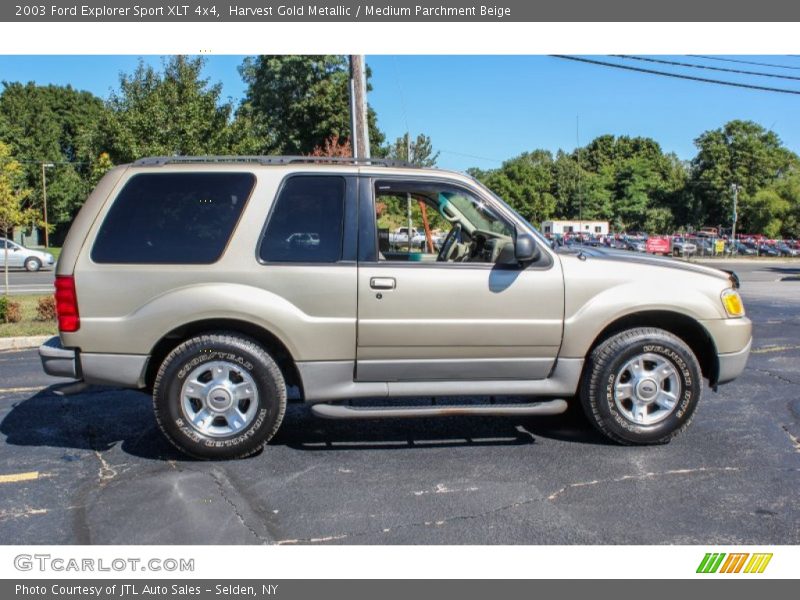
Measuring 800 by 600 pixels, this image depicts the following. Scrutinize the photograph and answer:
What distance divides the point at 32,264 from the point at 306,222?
27946mm

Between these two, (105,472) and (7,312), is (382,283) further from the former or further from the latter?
(7,312)

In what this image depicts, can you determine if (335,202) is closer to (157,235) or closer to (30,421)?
(157,235)

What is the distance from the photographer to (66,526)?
141 inches

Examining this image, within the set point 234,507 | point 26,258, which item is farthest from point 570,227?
point 234,507

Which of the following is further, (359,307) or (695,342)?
(695,342)

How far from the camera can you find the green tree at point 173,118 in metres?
13.1

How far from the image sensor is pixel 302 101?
159 ft

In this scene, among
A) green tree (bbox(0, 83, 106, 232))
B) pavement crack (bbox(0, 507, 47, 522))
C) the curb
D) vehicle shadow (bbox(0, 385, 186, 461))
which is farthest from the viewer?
green tree (bbox(0, 83, 106, 232))

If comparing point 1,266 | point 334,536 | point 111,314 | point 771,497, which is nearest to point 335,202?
point 111,314

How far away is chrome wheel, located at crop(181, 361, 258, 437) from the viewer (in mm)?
4414

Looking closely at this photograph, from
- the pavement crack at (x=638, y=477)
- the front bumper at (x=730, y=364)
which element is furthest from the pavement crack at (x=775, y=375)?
the pavement crack at (x=638, y=477)

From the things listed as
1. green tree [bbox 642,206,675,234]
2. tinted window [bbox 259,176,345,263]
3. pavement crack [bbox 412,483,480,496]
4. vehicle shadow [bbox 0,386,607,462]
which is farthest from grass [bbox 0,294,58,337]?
green tree [bbox 642,206,675,234]

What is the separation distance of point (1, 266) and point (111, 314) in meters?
27.2

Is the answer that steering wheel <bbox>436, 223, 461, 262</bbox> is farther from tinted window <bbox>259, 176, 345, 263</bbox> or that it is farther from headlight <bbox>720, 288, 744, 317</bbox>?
headlight <bbox>720, 288, 744, 317</bbox>
